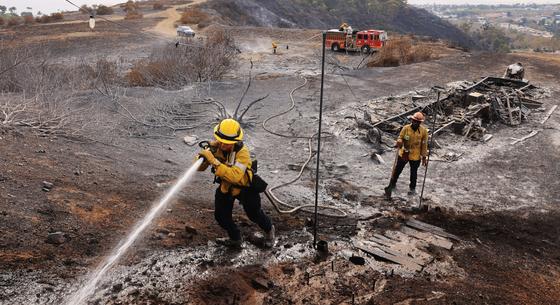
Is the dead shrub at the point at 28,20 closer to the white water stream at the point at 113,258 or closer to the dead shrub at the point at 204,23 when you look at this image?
the dead shrub at the point at 204,23

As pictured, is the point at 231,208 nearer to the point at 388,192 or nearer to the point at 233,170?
the point at 233,170

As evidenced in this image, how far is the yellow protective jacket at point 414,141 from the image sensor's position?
22.5ft

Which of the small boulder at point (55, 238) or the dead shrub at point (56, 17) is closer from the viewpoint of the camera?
the small boulder at point (55, 238)

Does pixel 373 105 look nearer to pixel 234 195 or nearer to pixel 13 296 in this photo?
pixel 234 195

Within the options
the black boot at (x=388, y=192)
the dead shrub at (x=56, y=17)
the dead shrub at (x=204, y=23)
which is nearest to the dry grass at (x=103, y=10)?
the dead shrub at (x=56, y=17)

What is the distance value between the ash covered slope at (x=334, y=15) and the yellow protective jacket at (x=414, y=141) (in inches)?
1562

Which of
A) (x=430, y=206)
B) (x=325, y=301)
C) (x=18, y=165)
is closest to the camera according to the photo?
(x=325, y=301)

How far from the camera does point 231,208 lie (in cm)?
473

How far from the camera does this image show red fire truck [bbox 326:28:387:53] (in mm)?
27062

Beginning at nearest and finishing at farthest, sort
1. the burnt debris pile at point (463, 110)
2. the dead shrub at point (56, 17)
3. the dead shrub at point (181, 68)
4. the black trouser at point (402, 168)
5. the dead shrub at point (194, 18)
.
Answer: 1. the black trouser at point (402, 168)
2. the burnt debris pile at point (463, 110)
3. the dead shrub at point (181, 68)
4. the dead shrub at point (194, 18)
5. the dead shrub at point (56, 17)

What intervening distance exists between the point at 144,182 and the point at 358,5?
81.5 m

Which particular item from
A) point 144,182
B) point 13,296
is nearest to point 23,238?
point 13,296

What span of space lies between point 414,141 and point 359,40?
22.3 meters

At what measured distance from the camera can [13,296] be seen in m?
3.63
